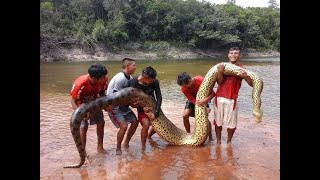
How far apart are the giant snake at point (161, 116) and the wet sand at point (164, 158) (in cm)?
20

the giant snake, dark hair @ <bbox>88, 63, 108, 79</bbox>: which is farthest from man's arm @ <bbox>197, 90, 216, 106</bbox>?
dark hair @ <bbox>88, 63, 108, 79</bbox>

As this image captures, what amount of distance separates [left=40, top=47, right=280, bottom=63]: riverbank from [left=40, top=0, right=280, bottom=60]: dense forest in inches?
30.0

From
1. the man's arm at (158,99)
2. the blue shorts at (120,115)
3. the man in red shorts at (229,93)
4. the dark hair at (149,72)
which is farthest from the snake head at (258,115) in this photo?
the blue shorts at (120,115)

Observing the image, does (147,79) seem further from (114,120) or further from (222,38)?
(222,38)

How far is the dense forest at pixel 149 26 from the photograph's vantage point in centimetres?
3847

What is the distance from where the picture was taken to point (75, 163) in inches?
207

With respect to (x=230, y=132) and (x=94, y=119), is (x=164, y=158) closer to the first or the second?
(x=94, y=119)

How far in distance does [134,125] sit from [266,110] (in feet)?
18.7

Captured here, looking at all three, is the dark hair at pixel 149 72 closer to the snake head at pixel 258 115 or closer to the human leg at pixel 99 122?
the human leg at pixel 99 122

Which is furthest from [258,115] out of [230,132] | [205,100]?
[205,100]

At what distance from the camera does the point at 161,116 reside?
20.2 feet

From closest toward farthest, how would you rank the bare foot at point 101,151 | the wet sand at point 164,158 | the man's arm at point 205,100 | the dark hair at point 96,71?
the wet sand at point 164,158 < the dark hair at point 96,71 < the bare foot at point 101,151 < the man's arm at point 205,100

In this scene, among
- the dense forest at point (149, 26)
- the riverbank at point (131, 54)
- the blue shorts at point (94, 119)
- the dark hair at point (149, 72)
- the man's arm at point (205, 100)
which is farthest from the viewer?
the dense forest at point (149, 26)
